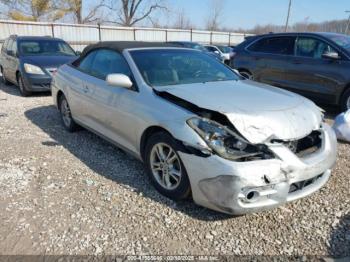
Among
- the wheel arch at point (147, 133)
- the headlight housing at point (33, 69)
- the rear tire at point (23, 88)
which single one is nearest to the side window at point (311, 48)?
the wheel arch at point (147, 133)

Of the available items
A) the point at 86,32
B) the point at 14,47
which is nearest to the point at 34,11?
the point at 86,32

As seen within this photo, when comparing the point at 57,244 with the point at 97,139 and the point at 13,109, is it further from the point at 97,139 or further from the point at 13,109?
the point at 13,109

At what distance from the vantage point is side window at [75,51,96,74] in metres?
Result: 4.73

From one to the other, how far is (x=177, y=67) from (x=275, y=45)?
14.7ft

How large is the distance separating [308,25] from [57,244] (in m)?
64.9

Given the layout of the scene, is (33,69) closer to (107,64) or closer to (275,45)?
(107,64)

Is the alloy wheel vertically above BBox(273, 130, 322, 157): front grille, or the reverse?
BBox(273, 130, 322, 157): front grille

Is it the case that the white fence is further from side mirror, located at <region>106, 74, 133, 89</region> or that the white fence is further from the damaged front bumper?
the damaged front bumper

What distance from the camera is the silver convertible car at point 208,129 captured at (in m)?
2.67

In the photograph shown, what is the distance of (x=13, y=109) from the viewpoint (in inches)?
276

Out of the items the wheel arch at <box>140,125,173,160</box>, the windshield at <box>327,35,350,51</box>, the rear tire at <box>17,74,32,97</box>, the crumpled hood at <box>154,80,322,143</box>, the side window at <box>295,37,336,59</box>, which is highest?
the windshield at <box>327,35,350,51</box>

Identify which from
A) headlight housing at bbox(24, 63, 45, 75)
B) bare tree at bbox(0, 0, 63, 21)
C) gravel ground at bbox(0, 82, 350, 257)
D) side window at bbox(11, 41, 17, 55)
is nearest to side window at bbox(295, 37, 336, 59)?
gravel ground at bbox(0, 82, 350, 257)

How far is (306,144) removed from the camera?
312 centimetres

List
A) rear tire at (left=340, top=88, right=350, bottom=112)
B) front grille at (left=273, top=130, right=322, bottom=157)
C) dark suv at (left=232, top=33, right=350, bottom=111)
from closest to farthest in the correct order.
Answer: front grille at (left=273, top=130, right=322, bottom=157), rear tire at (left=340, top=88, right=350, bottom=112), dark suv at (left=232, top=33, right=350, bottom=111)
